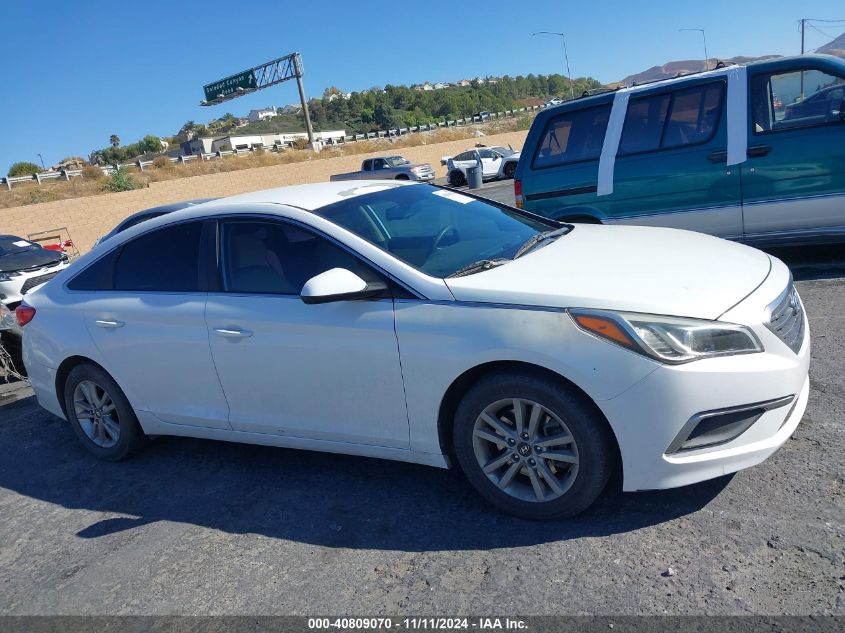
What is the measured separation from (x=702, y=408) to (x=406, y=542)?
142cm

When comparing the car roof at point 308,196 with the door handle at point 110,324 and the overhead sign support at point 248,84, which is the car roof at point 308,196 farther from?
the overhead sign support at point 248,84

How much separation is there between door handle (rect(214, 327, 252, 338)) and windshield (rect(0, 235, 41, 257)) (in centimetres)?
1049

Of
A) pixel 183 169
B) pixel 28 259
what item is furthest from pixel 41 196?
pixel 28 259

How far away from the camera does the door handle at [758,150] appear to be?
600cm

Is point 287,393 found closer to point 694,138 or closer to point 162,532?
point 162,532

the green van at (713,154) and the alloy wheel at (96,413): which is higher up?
the green van at (713,154)

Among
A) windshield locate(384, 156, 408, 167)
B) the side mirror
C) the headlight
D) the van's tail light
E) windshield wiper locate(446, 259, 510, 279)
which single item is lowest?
windshield locate(384, 156, 408, 167)

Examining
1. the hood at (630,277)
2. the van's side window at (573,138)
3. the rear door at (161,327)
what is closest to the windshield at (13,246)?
the rear door at (161,327)

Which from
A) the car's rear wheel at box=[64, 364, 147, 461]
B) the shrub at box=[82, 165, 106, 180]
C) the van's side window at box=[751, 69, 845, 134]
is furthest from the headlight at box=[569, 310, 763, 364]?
the shrub at box=[82, 165, 106, 180]

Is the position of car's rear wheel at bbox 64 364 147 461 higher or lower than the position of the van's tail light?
lower

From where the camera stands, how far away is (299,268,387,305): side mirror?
3201 millimetres

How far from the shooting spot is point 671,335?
109 inches

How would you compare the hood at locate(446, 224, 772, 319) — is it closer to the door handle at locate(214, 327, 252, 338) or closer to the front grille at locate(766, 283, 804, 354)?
the front grille at locate(766, 283, 804, 354)

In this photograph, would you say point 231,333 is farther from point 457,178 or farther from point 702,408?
point 457,178
